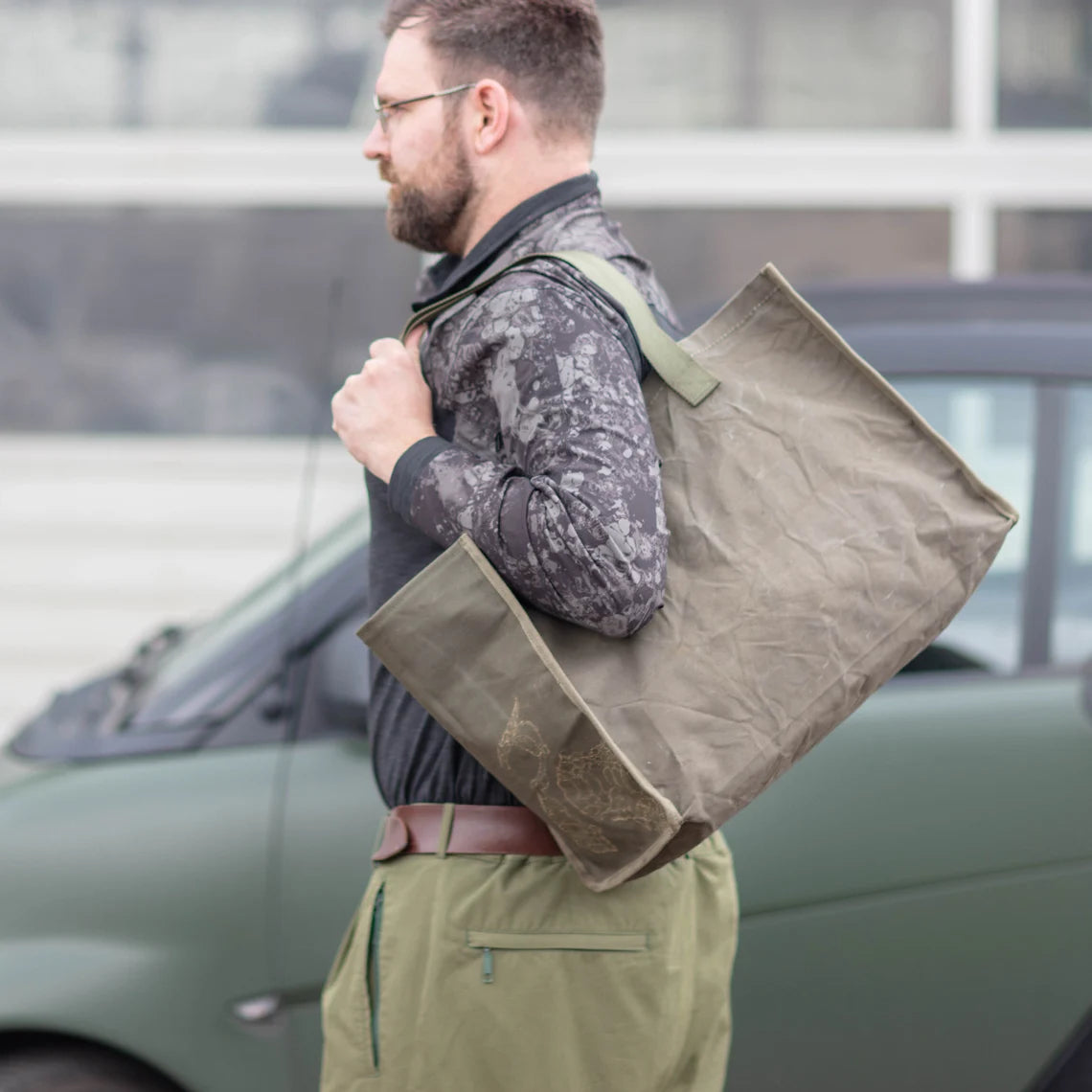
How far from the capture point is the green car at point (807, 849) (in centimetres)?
208

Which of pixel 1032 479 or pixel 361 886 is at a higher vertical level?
pixel 1032 479

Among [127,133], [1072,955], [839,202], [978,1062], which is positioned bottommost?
[978,1062]

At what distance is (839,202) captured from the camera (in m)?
5.45

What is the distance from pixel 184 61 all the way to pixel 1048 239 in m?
3.26

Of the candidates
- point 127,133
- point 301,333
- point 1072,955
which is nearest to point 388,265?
point 301,333

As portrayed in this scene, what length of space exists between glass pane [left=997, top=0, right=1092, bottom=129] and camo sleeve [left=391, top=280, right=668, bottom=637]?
15.4ft

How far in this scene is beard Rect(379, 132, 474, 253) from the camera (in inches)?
57.7

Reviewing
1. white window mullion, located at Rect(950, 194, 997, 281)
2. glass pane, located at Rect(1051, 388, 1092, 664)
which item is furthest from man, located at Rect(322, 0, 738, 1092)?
white window mullion, located at Rect(950, 194, 997, 281)

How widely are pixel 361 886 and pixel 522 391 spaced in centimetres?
110

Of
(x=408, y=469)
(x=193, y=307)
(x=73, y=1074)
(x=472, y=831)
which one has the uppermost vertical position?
(x=408, y=469)

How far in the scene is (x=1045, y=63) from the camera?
5422mm

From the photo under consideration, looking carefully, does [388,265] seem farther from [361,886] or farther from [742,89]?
[361,886]

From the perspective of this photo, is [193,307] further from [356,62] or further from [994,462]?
[994,462]

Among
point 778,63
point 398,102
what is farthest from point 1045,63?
point 398,102
